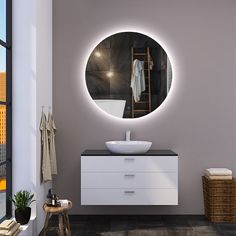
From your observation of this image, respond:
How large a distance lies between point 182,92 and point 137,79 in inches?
21.3

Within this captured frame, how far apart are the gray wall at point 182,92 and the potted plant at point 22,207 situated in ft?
3.69

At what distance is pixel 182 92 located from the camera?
4.73 m

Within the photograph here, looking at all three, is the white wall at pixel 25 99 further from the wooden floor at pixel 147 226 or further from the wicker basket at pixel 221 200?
the wicker basket at pixel 221 200

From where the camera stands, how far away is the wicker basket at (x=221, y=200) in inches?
173

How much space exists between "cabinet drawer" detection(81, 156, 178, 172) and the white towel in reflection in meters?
0.83

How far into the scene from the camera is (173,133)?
15.5 feet

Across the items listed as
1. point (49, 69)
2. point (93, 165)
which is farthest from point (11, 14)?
point (93, 165)

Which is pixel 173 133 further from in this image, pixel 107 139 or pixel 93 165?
pixel 93 165

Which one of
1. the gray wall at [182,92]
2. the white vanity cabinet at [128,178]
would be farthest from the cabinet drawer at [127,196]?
the gray wall at [182,92]

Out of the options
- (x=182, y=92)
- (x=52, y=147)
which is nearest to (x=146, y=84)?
(x=182, y=92)

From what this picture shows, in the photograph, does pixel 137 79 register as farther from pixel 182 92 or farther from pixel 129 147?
pixel 129 147

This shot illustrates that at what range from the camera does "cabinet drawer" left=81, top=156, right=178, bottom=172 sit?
423cm

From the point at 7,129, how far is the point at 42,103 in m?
0.52

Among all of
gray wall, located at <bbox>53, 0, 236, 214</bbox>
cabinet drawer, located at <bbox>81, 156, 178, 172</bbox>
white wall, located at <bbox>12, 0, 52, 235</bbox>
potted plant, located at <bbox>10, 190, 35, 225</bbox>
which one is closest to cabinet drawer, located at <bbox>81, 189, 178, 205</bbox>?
cabinet drawer, located at <bbox>81, 156, 178, 172</bbox>
